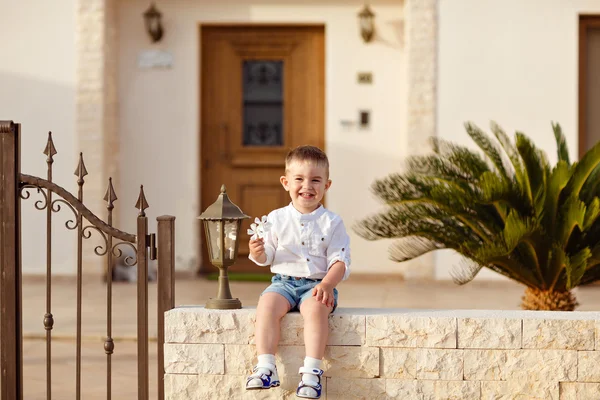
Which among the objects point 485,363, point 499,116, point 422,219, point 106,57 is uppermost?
point 106,57

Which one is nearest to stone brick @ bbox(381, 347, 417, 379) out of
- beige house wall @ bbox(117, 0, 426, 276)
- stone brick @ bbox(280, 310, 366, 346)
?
stone brick @ bbox(280, 310, 366, 346)

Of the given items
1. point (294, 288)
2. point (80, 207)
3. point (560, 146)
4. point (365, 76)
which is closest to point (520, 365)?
point (294, 288)

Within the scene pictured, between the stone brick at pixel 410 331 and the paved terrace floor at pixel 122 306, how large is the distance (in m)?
1.76


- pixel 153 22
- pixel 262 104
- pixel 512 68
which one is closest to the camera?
pixel 512 68

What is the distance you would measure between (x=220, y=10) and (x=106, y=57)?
4.34 ft

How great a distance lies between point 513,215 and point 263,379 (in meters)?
2.62

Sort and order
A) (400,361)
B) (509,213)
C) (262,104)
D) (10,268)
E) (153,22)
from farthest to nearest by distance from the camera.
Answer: (262,104)
(153,22)
(509,213)
(10,268)
(400,361)

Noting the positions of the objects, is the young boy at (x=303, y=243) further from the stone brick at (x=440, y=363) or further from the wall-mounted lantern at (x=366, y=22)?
the wall-mounted lantern at (x=366, y=22)

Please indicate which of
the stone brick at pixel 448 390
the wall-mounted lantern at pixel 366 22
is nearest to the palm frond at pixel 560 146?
the stone brick at pixel 448 390

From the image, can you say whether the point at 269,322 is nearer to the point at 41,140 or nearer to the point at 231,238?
the point at 231,238

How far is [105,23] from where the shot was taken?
10164mm

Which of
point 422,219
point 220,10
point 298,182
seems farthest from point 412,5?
point 298,182

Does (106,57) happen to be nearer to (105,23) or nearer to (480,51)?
(105,23)

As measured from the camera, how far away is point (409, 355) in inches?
143
